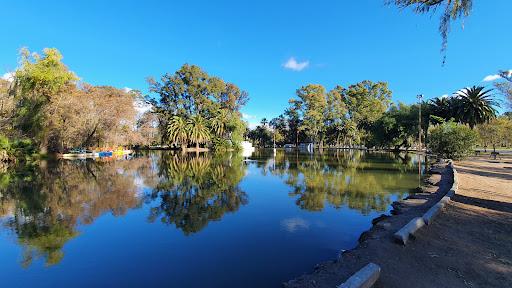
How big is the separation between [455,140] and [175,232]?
89.6ft

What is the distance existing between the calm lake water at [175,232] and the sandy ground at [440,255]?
730mm

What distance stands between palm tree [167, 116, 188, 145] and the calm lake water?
3870 centimetres

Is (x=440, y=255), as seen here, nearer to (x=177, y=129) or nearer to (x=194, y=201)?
(x=194, y=201)

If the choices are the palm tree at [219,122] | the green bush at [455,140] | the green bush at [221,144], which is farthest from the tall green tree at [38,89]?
the green bush at [455,140]

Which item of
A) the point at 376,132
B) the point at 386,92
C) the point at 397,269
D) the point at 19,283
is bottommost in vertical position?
the point at 19,283

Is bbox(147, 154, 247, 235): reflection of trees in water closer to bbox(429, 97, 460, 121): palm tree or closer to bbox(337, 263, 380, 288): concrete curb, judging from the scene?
bbox(337, 263, 380, 288): concrete curb

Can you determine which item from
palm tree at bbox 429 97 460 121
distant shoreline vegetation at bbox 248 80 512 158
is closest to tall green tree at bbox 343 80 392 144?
distant shoreline vegetation at bbox 248 80 512 158

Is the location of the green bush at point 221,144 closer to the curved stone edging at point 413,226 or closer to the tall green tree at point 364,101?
the tall green tree at point 364,101

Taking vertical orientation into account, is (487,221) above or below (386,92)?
below

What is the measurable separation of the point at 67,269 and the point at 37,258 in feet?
3.29

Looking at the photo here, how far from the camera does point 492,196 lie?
385 inches

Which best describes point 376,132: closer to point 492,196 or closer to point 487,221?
point 492,196

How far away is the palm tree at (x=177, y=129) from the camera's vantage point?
169 feet

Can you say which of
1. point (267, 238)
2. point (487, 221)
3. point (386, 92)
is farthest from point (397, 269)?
point (386, 92)
